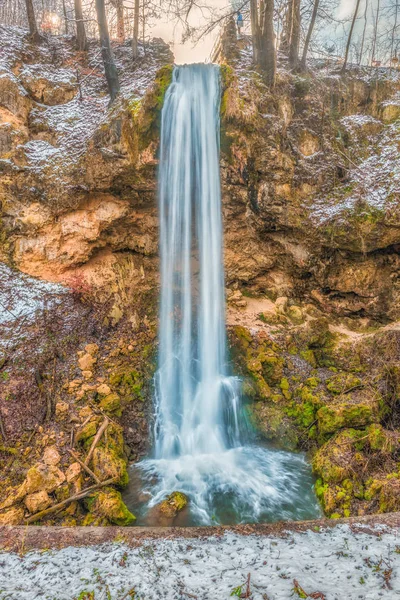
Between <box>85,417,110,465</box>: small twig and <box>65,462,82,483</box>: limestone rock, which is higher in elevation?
<box>85,417,110,465</box>: small twig

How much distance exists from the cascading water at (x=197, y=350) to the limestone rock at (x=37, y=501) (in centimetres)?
145

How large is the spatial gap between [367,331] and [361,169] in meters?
3.92

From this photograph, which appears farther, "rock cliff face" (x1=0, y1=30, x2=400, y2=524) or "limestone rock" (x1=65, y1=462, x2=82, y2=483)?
"rock cliff face" (x1=0, y1=30, x2=400, y2=524)

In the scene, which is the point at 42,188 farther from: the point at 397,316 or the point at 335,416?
the point at 397,316

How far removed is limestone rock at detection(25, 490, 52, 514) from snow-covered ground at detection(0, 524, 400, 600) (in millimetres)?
840

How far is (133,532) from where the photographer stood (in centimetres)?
351

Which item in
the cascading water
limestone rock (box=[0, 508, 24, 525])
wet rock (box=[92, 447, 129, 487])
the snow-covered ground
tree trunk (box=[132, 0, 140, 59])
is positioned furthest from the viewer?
tree trunk (box=[132, 0, 140, 59])

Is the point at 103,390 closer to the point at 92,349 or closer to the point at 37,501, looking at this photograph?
the point at 92,349

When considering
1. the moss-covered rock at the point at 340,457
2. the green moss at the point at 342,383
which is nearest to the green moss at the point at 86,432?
the moss-covered rock at the point at 340,457

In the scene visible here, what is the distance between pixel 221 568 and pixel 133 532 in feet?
3.48

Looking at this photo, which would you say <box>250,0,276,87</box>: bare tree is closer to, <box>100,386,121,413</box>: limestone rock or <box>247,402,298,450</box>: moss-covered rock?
<box>247,402,298,450</box>: moss-covered rock

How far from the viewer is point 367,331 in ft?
24.7

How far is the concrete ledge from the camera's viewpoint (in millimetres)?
3360

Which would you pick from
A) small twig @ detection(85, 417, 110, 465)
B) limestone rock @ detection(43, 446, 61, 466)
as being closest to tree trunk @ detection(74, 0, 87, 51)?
small twig @ detection(85, 417, 110, 465)
